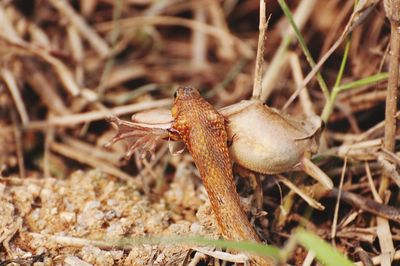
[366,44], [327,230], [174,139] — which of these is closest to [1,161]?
[174,139]

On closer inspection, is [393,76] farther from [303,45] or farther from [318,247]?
[318,247]

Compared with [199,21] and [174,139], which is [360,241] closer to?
[174,139]

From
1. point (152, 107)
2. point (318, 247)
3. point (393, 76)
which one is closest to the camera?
point (318, 247)

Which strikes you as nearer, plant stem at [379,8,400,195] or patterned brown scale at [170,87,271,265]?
patterned brown scale at [170,87,271,265]

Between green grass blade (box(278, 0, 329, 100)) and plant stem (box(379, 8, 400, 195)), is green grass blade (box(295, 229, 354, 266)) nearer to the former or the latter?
plant stem (box(379, 8, 400, 195))

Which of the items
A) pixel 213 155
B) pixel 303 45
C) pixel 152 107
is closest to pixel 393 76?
pixel 303 45

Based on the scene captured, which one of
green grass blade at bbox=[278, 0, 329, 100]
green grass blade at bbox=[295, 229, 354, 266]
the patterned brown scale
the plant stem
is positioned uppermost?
→ green grass blade at bbox=[278, 0, 329, 100]

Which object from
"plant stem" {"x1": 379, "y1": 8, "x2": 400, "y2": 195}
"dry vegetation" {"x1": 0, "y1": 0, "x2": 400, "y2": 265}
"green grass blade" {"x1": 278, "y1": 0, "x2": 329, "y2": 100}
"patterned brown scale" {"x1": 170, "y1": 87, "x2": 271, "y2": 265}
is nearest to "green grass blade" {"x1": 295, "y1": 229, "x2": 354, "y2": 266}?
"patterned brown scale" {"x1": 170, "y1": 87, "x2": 271, "y2": 265}

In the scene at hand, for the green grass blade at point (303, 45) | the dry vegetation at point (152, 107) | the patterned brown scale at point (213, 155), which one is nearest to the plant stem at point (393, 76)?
the dry vegetation at point (152, 107)
